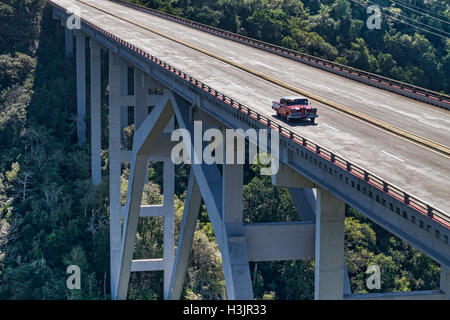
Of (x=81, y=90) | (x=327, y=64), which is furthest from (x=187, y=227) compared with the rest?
(x=81, y=90)

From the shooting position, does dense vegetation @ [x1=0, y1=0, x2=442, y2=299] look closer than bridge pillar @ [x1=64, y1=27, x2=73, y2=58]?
Yes

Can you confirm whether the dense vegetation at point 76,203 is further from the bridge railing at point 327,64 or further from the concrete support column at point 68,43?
the bridge railing at point 327,64

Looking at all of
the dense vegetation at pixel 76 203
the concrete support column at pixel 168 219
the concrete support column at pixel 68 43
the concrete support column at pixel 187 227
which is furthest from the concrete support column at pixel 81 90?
the concrete support column at pixel 187 227

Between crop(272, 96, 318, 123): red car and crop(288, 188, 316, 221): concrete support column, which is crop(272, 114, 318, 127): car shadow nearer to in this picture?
crop(272, 96, 318, 123): red car

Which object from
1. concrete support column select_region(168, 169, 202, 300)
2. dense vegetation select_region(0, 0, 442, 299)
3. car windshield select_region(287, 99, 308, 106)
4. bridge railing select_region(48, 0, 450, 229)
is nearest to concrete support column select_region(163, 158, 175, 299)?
dense vegetation select_region(0, 0, 442, 299)

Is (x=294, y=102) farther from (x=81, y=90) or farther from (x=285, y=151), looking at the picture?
(x=81, y=90)

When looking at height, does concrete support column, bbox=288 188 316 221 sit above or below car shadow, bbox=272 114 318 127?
below

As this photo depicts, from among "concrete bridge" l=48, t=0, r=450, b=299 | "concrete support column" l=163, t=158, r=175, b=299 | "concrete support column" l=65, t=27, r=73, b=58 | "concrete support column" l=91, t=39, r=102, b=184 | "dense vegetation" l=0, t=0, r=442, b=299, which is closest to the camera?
"concrete bridge" l=48, t=0, r=450, b=299

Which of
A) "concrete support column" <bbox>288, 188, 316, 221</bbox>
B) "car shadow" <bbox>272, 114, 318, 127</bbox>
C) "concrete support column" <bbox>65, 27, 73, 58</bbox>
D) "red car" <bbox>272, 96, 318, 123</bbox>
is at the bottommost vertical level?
"concrete support column" <bbox>65, 27, 73, 58</bbox>
